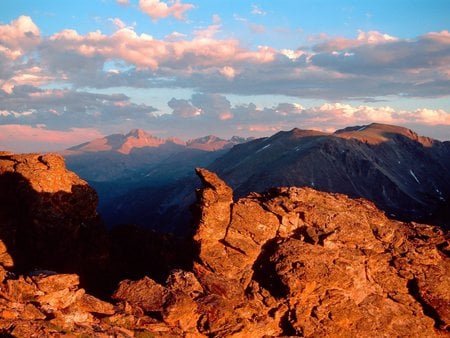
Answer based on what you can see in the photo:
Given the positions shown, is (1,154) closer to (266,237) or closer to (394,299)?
(266,237)

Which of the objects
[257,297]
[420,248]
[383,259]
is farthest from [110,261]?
[420,248]

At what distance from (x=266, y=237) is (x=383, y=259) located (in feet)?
38.4

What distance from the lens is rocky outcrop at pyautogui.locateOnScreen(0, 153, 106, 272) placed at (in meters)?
43.8

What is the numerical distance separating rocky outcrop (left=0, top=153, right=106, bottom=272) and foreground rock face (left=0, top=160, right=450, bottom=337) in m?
3.25

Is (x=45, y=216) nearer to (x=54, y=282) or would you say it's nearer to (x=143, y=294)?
(x=54, y=282)

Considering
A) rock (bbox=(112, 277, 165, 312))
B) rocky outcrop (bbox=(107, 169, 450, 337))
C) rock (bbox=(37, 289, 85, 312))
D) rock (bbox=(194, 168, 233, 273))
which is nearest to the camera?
rock (bbox=(37, 289, 85, 312))

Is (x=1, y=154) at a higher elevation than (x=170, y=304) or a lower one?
higher

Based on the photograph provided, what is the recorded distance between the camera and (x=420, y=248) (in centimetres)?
4403

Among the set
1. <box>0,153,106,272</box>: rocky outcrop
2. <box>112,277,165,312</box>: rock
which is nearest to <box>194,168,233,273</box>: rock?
<box>112,277,165,312</box>: rock

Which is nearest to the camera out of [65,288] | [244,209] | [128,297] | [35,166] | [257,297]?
[65,288]

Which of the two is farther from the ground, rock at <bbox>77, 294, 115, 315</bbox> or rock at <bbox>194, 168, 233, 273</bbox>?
rock at <bbox>194, 168, 233, 273</bbox>

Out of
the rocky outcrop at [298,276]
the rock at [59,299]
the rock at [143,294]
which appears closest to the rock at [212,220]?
the rocky outcrop at [298,276]

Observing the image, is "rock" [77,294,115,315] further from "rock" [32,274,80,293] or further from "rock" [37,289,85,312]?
"rock" [32,274,80,293]

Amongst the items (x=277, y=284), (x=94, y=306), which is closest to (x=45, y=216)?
(x=94, y=306)
